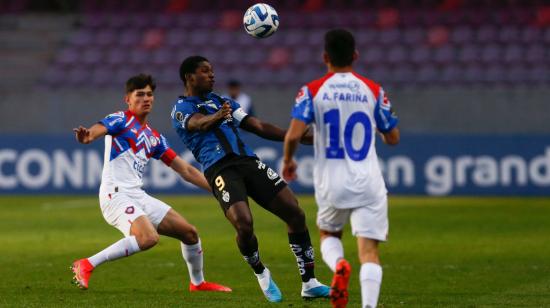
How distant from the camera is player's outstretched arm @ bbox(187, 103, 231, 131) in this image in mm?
9078

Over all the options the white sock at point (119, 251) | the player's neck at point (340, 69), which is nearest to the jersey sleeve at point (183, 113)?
the white sock at point (119, 251)

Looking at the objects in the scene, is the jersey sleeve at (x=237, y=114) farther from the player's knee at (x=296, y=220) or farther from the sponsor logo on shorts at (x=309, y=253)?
the sponsor logo on shorts at (x=309, y=253)

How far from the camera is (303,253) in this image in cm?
929

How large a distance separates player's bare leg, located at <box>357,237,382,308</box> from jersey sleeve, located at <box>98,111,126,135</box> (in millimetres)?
3161

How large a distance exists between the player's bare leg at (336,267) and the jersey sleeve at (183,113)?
2.04 metres

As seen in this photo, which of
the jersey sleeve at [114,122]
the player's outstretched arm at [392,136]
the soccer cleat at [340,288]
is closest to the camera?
the soccer cleat at [340,288]

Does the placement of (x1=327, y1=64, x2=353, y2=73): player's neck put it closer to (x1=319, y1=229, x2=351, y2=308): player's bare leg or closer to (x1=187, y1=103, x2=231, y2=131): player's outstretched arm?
(x1=319, y1=229, x2=351, y2=308): player's bare leg

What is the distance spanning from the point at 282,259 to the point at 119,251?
352 cm

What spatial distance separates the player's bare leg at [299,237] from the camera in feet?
30.3

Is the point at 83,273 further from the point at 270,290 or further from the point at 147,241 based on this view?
the point at 270,290

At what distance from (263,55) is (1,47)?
7285 millimetres

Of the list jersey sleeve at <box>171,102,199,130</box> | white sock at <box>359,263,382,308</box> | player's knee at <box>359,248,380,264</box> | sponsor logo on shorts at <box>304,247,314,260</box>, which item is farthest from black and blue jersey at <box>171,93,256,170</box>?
white sock at <box>359,263,382,308</box>

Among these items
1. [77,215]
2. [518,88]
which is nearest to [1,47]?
[77,215]

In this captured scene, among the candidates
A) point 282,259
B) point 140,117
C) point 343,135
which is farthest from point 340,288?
point 282,259
